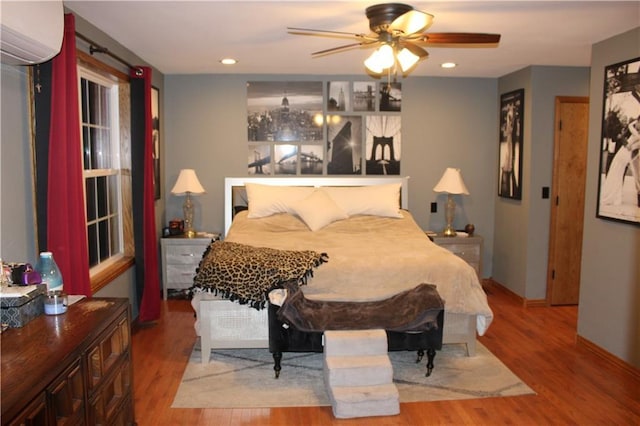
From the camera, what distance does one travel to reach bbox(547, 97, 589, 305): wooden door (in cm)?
500

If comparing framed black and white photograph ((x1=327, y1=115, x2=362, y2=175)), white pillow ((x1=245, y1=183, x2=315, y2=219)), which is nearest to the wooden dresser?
white pillow ((x1=245, y1=183, x2=315, y2=219))

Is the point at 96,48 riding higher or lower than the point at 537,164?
higher

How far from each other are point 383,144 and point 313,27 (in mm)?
2323

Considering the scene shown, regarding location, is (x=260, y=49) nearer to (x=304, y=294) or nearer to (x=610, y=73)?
(x=304, y=294)

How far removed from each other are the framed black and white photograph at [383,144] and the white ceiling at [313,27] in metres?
0.86

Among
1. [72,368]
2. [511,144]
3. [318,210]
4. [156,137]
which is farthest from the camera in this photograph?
[511,144]

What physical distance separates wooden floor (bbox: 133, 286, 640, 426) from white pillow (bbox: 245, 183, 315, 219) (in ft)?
4.07

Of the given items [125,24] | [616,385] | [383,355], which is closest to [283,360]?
[383,355]

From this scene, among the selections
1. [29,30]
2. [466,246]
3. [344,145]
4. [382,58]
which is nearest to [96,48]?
[29,30]

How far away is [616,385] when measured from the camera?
10.9ft

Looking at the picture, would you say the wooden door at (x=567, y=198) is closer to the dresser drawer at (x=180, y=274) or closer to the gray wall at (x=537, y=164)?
the gray wall at (x=537, y=164)

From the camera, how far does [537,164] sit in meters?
5.00

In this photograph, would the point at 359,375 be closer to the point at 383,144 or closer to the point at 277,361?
the point at 277,361

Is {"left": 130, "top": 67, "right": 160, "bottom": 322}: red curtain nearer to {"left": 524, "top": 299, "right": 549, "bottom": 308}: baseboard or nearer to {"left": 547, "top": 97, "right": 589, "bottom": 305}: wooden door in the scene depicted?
{"left": 524, "top": 299, "right": 549, "bottom": 308}: baseboard
